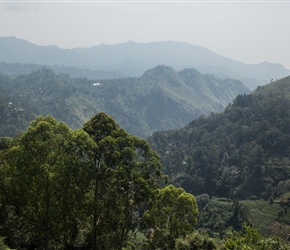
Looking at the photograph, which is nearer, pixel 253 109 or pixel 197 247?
pixel 197 247

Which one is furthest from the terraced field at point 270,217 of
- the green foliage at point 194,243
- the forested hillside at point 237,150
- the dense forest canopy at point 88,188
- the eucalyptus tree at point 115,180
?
the eucalyptus tree at point 115,180

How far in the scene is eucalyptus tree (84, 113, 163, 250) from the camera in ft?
58.1

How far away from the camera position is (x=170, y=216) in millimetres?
18609

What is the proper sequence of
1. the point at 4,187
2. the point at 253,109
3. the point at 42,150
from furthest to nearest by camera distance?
1. the point at 253,109
2. the point at 4,187
3. the point at 42,150

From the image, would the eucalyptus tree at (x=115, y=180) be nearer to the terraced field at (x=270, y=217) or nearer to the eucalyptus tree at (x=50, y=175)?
the eucalyptus tree at (x=50, y=175)

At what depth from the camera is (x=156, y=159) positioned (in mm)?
19156

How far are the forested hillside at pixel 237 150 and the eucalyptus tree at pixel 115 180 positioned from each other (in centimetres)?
7326

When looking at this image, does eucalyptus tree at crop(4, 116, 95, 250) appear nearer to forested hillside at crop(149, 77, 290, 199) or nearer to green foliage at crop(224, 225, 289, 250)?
green foliage at crop(224, 225, 289, 250)

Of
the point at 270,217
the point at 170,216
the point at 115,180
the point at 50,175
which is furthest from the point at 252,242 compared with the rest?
the point at 270,217

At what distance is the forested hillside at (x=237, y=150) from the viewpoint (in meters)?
93.4

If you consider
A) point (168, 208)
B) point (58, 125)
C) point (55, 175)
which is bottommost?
point (168, 208)

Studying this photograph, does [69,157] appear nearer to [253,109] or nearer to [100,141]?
[100,141]

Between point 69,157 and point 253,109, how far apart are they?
118383mm

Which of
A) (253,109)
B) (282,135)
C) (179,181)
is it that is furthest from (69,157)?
(253,109)
